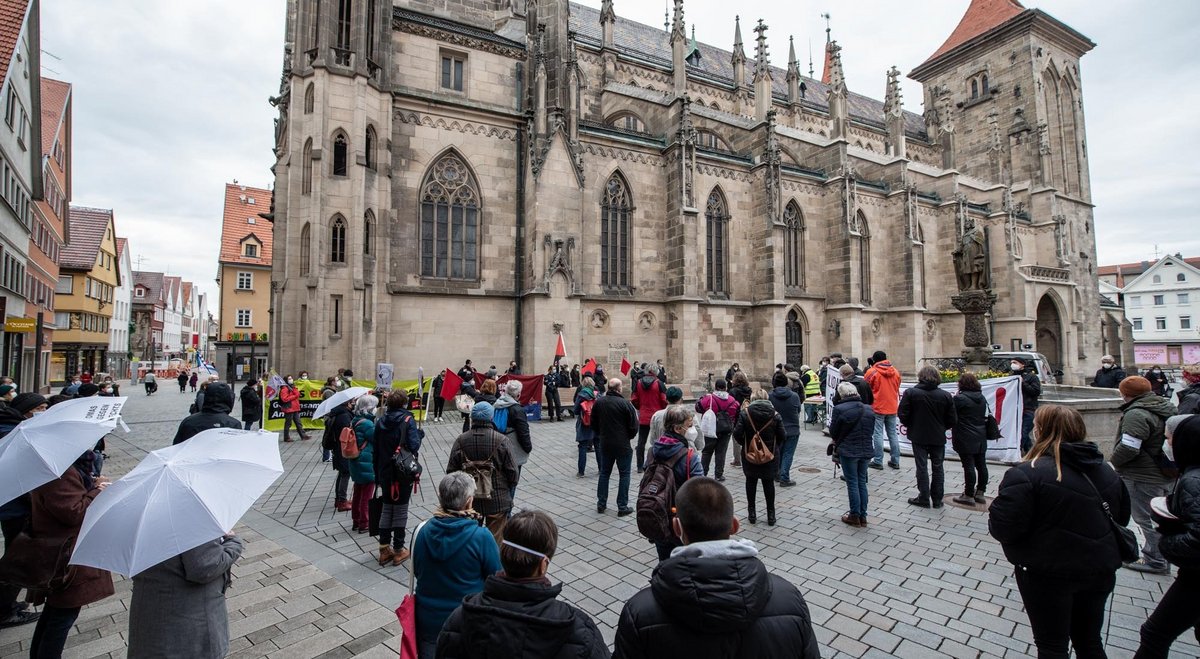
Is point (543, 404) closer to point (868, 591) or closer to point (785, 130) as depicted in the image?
point (868, 591)

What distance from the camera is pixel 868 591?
14.5 ft

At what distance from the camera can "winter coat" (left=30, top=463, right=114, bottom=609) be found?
3080mm

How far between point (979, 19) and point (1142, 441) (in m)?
51.9

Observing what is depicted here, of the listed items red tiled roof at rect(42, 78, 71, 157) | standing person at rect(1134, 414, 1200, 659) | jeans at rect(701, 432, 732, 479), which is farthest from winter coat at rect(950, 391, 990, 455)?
red tiled roof at rect(42, 78, 71, 157)

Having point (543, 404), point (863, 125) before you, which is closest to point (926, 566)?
point (543, 404)

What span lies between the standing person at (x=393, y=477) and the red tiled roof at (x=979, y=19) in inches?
1998

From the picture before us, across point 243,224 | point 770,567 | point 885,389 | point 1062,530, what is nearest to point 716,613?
point 1062,530

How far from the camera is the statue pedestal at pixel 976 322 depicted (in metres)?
11.8

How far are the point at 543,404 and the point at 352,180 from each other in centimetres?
850

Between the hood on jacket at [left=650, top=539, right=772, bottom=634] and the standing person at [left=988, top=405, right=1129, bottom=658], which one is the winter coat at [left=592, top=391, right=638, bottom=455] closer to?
the standing person at [left=988, top=405, right=1129, bottom=658]

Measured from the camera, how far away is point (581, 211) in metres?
18.0

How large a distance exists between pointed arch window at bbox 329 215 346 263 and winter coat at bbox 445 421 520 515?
1214 cm

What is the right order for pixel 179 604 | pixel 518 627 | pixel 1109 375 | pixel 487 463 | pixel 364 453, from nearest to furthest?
pixel 518 627, pixel 179 604, pixel 487 463, pixel 364 453, pixel 1109 375

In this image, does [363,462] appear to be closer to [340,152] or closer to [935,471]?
[935,471]
